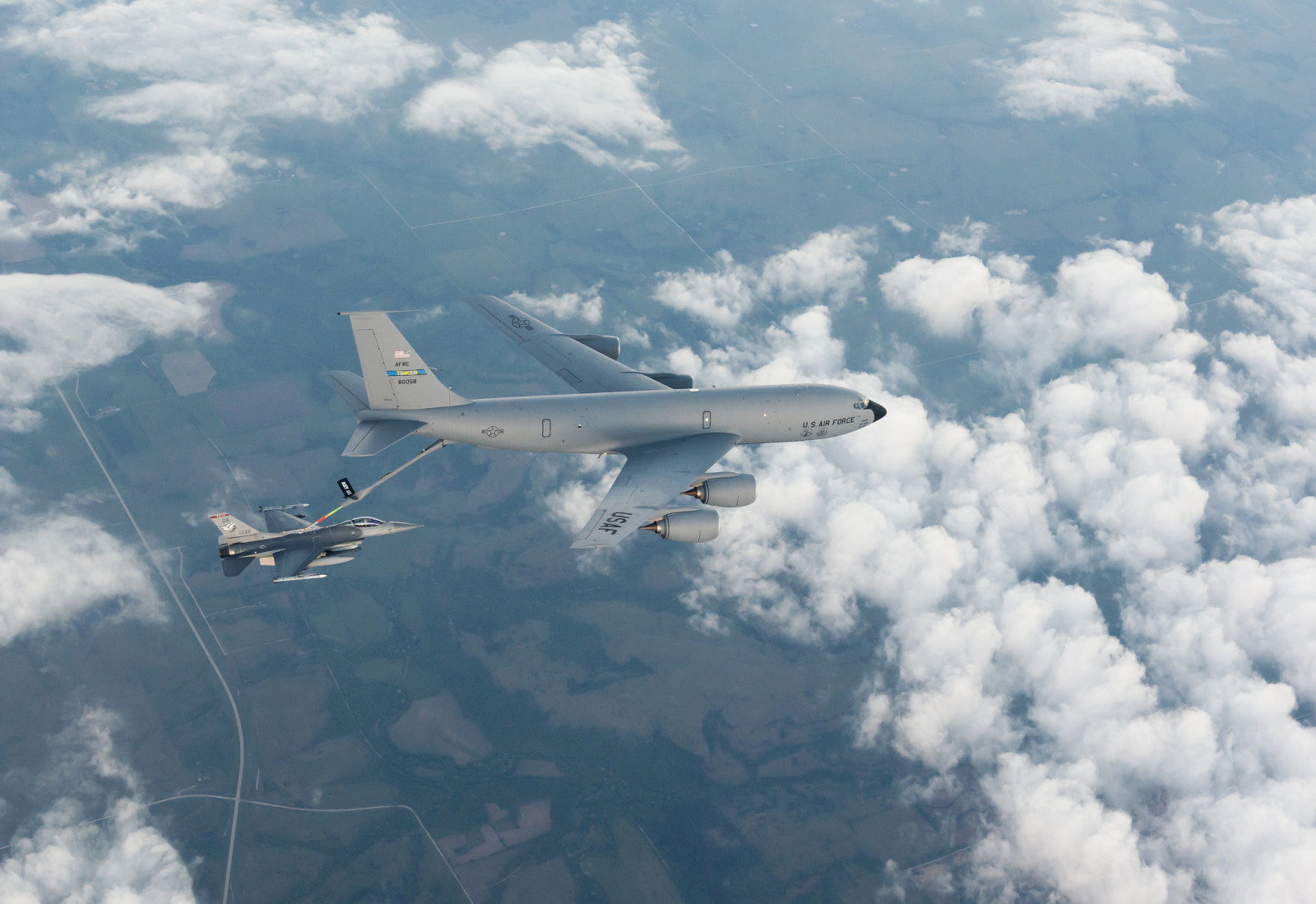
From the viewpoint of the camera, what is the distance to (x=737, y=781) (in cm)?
15112

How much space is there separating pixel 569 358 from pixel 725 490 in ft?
57.7

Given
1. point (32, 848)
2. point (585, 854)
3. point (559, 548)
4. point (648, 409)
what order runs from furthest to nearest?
point (559, 548), point (585, 854), point (32, 848), point (648, 409)

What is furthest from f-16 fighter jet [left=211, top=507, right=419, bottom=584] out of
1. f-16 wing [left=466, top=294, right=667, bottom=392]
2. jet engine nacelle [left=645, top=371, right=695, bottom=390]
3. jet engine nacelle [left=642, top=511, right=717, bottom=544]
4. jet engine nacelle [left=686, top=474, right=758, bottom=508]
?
jet engine nacelle [left=645, top=371, right=695, bottom=390]

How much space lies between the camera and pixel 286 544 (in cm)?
6425

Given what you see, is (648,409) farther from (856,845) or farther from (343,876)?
(856,845)

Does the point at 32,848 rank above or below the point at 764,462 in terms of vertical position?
below

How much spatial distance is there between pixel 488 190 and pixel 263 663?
10992 centimetres

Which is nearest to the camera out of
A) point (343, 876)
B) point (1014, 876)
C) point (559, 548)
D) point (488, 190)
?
point (343, 876)

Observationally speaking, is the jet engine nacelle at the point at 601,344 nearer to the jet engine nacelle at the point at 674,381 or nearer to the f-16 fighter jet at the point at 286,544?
the jet engine nacelle at the point at 674,381

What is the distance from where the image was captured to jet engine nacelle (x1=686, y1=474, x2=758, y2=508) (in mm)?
59719

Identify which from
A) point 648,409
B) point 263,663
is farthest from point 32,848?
point 648,409

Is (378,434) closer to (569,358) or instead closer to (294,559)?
(294,559)

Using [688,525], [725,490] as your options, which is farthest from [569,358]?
[688,525]

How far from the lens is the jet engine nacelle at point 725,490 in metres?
59.7
